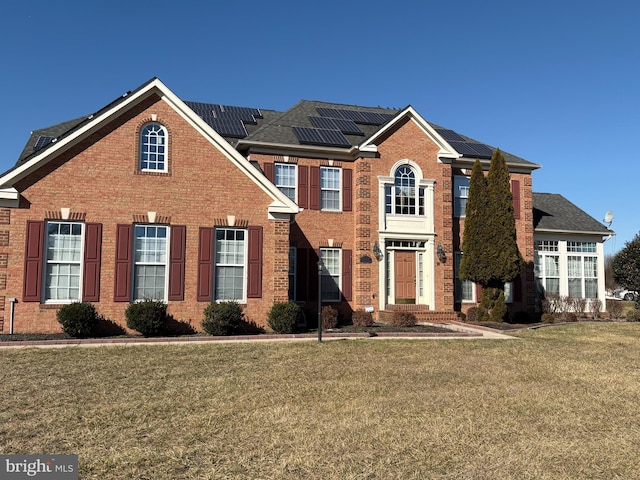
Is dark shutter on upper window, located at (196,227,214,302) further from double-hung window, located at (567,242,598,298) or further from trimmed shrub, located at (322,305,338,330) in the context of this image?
double-hung window, located at (567,242,598,298)

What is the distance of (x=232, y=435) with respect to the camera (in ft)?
17.8

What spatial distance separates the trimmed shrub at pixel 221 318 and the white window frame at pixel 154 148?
4.36m

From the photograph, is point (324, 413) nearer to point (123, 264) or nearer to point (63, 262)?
point (123, 264)

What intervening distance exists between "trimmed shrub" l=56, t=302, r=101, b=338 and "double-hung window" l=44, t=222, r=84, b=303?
28.5 inches

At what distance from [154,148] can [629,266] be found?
21189mm

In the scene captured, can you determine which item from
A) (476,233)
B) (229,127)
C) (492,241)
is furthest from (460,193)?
(229,127)

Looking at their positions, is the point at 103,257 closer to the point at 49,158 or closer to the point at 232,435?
the point at 49,158

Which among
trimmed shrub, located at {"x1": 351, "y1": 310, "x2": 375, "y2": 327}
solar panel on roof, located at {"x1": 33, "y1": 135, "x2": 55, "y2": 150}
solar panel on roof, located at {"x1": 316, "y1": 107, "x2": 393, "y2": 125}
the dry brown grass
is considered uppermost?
solar panel on roof, located at {"x1": 316, "y1": 107, "x2": 393, "y2": 125}

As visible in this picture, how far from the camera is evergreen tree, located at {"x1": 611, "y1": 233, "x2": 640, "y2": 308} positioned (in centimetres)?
2261

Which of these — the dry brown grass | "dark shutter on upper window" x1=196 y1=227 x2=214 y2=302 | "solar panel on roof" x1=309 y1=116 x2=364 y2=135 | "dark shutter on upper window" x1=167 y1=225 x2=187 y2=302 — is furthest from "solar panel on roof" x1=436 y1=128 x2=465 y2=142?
the dry brown grass

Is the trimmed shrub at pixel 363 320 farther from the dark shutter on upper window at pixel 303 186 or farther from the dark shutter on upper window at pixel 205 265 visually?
the dark shutter on upper window at pixel 205 265

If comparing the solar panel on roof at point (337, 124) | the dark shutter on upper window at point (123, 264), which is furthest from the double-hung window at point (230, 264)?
the solar panel on roof at point (337, 124)

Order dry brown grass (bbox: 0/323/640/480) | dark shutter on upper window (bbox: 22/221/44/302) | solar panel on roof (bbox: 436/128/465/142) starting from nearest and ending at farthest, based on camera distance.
A: dry brown grass (bbox: 0/323/640/480), dark shutter on upper window (bbox: 22/221/44/302), solar panel on roof (bbox: 436/128/465/142)

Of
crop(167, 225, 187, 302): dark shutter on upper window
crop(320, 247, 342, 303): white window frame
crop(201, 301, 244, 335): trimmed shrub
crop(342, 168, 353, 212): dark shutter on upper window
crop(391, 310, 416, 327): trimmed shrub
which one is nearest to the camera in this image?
crop(201, 301, 244, 335): trimmed shrub
